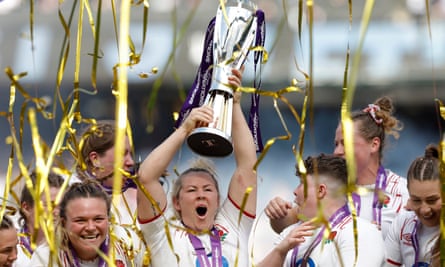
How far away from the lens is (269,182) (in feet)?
26.6

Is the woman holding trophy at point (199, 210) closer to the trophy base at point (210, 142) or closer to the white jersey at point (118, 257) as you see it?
the white jersey at point (118, 257)

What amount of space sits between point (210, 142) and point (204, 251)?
54 cm

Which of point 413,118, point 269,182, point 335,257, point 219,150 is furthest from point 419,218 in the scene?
point 413,118

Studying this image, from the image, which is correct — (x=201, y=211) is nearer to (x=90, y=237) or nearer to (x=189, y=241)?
(x=189, y=241)

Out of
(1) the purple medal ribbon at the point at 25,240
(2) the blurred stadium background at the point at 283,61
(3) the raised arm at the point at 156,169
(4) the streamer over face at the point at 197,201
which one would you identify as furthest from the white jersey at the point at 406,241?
(2) the blurred stadium background at the point at 283,61

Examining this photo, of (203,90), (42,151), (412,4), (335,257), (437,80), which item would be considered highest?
(412,4)

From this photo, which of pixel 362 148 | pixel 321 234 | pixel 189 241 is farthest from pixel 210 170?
pixel 362 148

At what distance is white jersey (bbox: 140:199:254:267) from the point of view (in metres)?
3.31

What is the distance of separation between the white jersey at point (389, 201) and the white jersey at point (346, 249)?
1.11 ft

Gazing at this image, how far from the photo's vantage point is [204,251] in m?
3.34

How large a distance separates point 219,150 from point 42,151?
731 mm

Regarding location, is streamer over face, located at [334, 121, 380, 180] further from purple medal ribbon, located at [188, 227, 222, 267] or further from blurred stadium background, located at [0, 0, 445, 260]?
blurred stadium background, located at [0, 0, 445, 260]

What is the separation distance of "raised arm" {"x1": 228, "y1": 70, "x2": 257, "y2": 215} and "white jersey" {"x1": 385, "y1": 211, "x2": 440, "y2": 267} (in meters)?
0.51

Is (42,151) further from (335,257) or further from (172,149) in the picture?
(335,257)
